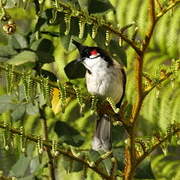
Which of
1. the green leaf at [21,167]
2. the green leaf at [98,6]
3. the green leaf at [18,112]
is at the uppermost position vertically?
the green leaf at [98,6]

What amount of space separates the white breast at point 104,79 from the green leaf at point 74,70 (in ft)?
1.43

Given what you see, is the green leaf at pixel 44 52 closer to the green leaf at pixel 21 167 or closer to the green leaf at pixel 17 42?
the green leaf at pixel 17 42

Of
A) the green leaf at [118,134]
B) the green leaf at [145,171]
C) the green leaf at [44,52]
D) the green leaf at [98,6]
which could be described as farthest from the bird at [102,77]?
the green leaf at [98,6]

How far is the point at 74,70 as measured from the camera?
1.41m

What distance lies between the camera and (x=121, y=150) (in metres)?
1.46

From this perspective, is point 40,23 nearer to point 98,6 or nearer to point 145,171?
point 98,6

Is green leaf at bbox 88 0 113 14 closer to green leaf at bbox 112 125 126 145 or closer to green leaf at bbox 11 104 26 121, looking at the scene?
green leaf at bbox 11 104 26 121

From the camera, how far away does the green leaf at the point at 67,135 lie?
1554 mm

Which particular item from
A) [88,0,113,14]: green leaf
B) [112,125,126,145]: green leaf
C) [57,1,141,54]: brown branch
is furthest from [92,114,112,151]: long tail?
[57,1,141,54]: brown branch

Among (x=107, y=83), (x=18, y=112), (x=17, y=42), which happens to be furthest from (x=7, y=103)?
(x=107, y=83)

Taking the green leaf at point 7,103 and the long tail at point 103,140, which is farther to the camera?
the long tail at point 103,140

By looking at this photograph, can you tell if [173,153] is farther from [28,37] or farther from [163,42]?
[28,37]

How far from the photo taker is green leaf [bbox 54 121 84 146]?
1.55 meters

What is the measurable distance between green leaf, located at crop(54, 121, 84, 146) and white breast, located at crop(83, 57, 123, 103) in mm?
304
